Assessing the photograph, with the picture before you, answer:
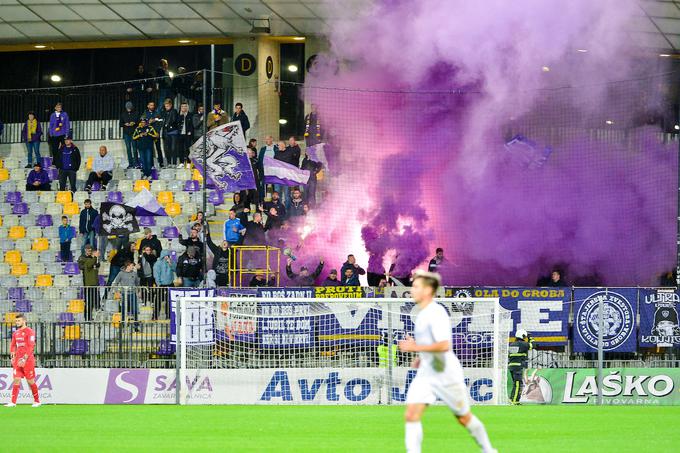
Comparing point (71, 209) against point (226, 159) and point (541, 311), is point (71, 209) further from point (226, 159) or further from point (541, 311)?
point (541, 311)

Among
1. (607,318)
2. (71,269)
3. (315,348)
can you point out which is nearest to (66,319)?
(71,269)

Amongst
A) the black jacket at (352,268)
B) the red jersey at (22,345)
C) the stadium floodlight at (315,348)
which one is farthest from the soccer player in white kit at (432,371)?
the black jacket at (352,268)

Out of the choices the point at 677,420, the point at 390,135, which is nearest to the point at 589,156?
the point at 390,135

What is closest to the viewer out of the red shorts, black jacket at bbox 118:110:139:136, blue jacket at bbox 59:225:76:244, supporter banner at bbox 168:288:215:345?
the red shorts

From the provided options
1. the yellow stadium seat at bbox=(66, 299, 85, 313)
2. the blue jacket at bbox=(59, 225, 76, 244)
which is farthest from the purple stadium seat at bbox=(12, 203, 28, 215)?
the yellow stadium seat at bbox=(66, 299, 85, 313)

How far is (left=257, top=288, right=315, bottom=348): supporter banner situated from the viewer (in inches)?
845

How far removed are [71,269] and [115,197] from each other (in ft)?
7.75

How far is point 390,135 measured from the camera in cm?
2709

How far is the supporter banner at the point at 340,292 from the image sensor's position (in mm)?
22422

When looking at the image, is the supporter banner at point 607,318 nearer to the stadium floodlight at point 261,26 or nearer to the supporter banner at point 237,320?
the supporter banner at point 237,320

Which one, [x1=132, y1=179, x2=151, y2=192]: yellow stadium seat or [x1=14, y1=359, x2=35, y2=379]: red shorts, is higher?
[x1=132, y1=179, x2=151, y2=192]: yellow stadium seat

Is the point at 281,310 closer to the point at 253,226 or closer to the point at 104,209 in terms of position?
the point at 253,226

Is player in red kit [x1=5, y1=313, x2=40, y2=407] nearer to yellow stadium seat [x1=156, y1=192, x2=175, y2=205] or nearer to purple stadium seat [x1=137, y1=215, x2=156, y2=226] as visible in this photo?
purple stadium seat [x1=137, y1=215, x2=156, y2=226]

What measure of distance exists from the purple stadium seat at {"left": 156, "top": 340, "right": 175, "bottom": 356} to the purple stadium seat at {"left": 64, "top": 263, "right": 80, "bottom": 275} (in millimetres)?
7333
